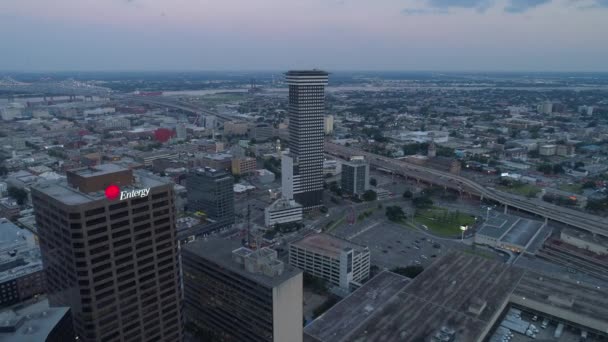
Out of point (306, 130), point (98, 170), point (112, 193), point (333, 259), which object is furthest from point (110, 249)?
point (306, 130)

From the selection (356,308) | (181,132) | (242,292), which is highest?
(242,292)

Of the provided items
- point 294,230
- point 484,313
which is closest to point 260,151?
point 294,230

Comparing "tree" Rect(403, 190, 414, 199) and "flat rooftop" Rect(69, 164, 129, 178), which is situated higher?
"flat rooftop" Rect(69, 164, 129, 178)

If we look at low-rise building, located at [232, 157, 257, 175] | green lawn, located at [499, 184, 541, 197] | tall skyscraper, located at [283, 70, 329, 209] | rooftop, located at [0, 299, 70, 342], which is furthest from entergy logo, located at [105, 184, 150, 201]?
green lawn, located at [499, 184, 541, 197]

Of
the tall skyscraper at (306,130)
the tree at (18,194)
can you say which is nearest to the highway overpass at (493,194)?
the tall skyscraper at (306,130)

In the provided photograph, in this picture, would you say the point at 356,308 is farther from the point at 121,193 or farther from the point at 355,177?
the point at 355,177

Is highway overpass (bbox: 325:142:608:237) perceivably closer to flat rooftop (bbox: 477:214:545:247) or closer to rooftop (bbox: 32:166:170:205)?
flat rooftop (bbox: 477:214:545:247)
